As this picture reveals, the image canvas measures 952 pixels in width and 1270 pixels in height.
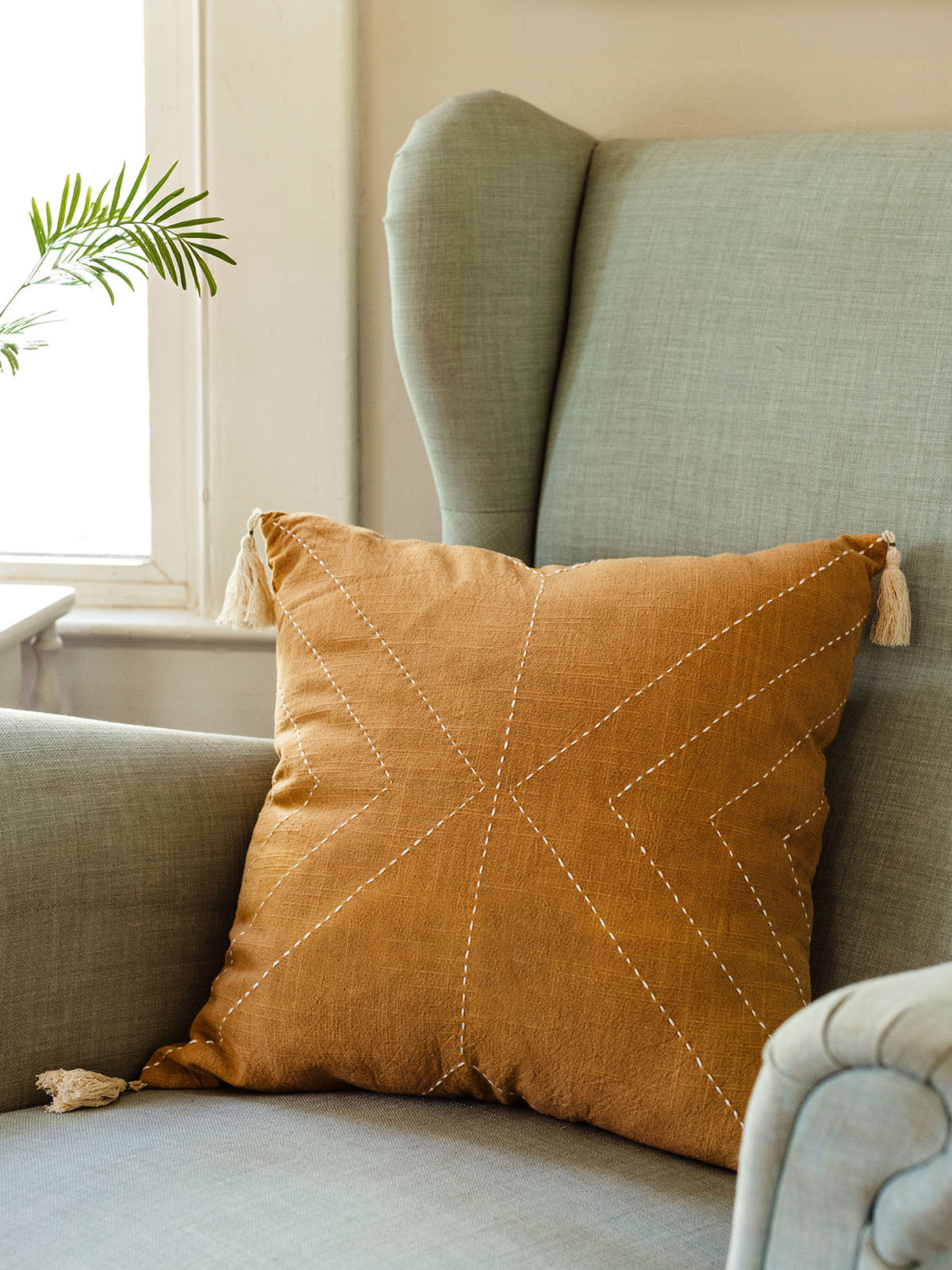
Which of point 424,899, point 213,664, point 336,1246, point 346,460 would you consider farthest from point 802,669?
point 213,664

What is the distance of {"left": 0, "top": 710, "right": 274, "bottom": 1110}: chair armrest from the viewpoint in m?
0.76

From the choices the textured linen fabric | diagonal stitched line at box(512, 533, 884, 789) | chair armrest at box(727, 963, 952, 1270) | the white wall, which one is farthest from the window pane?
chair armrest at box(727, 963, 952, 1270)

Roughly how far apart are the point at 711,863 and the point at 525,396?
18.5 inches

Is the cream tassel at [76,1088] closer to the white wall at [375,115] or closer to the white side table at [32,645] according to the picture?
the white side table at [32,645]

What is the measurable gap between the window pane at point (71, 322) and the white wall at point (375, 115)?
0.15 meters

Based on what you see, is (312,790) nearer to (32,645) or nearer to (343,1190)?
(343,1190)

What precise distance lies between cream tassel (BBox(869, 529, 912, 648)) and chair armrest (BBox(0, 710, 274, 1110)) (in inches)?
18.7

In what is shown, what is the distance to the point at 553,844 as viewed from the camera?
71 centimetres

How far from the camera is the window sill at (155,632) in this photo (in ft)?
4.41

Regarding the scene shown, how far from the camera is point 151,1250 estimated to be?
1.88 feet

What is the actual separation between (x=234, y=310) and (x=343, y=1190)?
3.09ft

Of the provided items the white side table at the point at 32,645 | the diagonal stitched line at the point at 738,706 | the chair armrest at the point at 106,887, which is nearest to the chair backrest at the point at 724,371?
the diagonal stitched line at the point at 738,706

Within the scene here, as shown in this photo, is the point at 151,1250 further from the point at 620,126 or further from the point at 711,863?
the point at 620,126

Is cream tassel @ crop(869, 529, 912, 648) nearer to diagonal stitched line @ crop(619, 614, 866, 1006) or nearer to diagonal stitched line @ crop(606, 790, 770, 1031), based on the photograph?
diagonal stitched line @ crop(619, 614, 866, 1006)
